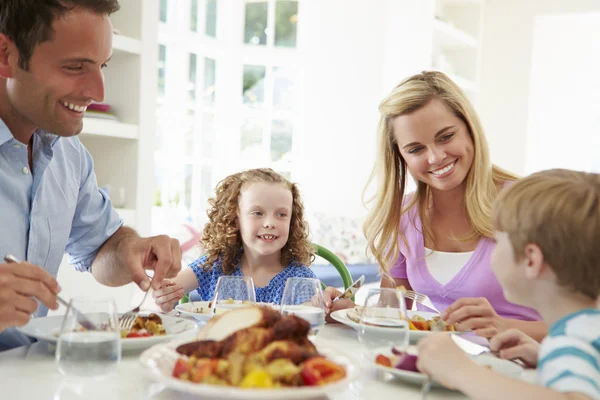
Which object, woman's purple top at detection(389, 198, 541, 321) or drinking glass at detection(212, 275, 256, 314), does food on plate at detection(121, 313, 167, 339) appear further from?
woman's purple top at detection(389, 198, 541, 321)

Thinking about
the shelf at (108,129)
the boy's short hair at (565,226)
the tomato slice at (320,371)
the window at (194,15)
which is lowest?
the tomato slice at (320,371)

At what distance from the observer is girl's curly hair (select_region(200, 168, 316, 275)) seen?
7.57 ft

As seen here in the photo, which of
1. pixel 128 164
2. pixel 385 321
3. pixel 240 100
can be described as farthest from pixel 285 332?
pixel 240 100

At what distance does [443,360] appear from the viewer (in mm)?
921

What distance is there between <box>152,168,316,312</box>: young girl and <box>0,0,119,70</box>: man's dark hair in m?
0.96

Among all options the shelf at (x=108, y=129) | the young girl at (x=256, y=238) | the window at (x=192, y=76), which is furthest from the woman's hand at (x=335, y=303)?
the window at (x=192, y=76)

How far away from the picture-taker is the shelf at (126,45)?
349cm

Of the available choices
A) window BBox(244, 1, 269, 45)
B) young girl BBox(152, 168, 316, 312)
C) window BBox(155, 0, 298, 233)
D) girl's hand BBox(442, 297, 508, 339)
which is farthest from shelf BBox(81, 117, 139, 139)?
window BBox(244, 1, 269, 45)

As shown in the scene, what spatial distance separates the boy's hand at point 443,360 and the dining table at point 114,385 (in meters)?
0.08

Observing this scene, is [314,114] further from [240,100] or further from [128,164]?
[128,164]

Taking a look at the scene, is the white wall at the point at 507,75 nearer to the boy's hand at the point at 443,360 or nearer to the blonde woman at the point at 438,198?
the blonde woman at the point at 438,198

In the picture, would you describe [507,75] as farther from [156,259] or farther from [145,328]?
[145,328]

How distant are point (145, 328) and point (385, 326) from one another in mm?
502

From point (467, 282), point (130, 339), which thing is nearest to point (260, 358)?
point (130, 339)
